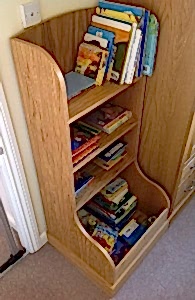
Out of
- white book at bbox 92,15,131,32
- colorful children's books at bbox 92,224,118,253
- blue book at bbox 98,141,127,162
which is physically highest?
white book at bbox 92,15,131,32

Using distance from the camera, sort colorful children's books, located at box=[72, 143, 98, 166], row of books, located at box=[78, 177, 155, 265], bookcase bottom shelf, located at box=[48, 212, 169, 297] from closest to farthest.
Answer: colorful children's books, located at box=[72, 143, 98, 166] → bookcase bottom shelf, located at box=[48, 212, 169, 297] → row of books, located at box=[78, 177, 155, 265]

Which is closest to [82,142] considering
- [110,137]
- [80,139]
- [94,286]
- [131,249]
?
[80,139]

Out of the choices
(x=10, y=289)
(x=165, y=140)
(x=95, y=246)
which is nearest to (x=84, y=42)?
(x=165, y=140)

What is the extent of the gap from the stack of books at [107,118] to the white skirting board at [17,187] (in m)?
0.35

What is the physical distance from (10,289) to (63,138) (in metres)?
0.91

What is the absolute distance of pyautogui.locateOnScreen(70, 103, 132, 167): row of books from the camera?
1.33m

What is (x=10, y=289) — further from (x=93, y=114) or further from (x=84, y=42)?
(x=84, y=42)

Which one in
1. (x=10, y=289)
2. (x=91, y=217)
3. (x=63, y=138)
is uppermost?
(x=63, y=138)

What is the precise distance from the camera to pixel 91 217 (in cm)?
175

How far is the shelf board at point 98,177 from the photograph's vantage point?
1449mm

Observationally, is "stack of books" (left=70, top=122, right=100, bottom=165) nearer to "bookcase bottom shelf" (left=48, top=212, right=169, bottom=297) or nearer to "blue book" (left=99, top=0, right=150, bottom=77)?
"blue book" (left=99, top=0, right=150, bottom=77)

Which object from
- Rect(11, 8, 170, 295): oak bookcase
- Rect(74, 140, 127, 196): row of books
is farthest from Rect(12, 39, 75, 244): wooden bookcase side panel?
Rect(74, 140, 127, 196): row of books

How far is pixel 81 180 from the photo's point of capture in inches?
58.5

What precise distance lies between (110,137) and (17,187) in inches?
18.5
